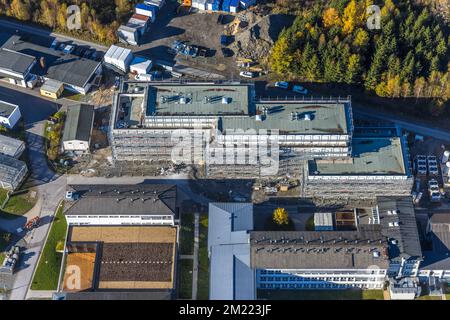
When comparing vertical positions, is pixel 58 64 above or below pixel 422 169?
above

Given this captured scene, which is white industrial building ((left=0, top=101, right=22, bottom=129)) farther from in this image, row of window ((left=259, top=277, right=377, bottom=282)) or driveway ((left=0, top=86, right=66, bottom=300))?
row of window ((left=259, top=277, right=377, bottom=282))

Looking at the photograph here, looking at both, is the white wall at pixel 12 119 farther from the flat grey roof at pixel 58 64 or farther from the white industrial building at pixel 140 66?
the white industrial building at pixel 140 66

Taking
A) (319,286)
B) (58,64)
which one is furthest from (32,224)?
(319,286)

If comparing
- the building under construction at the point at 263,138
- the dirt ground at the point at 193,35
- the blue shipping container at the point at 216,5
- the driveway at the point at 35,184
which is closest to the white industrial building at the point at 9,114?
the driveway at the point at 35,184

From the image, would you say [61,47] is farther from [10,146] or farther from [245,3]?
[245,3]

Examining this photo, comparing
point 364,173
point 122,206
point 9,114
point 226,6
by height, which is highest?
point 226,6

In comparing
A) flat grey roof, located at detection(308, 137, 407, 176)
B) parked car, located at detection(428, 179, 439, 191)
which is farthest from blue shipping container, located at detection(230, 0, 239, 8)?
parked car, located at detection(428, 179, 439, 191)

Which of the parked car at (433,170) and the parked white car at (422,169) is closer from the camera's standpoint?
the parked white car at (422,169)
